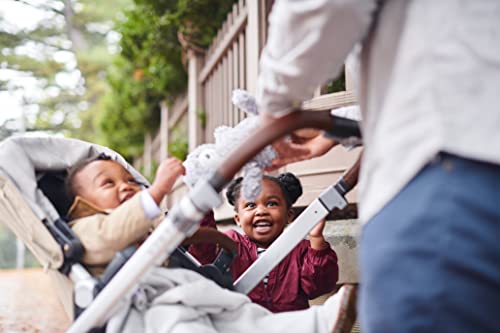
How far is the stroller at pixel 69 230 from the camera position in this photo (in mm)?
1485

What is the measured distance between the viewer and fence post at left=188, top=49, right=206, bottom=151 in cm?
561

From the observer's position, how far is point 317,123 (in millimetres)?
1456

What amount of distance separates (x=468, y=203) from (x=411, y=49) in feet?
1.03

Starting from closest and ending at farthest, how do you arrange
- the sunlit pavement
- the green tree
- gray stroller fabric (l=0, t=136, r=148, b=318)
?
gray stroller fabric (l=0, t=136, r=148, b=318)
the sunlit pavement
the green tree

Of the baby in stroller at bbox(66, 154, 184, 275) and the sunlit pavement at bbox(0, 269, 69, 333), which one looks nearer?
the baby in stroller at bbox(66, 154, 184, 275)

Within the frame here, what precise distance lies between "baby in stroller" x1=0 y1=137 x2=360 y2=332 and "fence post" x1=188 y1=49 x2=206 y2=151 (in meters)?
3.48

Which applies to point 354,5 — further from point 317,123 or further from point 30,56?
point 30,56

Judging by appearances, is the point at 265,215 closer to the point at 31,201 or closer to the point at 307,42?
the point at 31,201

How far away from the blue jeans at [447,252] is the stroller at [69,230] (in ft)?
1.29

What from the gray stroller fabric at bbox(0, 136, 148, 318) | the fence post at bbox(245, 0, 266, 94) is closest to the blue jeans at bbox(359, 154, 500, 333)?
the gray stroller fabric at bbox(0, 136, 148, 318)

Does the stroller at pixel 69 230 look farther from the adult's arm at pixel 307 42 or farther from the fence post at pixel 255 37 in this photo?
the fence post at pixel 255 37

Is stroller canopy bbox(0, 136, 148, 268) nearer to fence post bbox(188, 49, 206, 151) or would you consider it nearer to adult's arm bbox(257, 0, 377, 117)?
adult's arm bbox(257, 0, 377, 117)

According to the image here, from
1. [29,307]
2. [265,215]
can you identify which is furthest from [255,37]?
[29,307]

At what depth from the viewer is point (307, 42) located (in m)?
1.18
